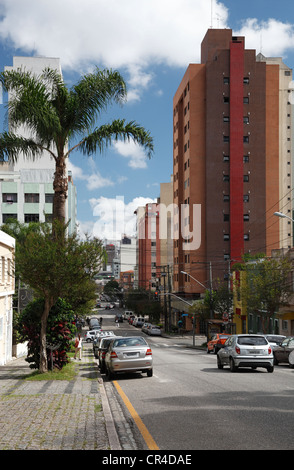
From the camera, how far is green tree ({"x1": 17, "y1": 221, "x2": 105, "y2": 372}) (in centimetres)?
1817

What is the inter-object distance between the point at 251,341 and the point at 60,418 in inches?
482

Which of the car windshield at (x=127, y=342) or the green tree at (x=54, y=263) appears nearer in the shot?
the green tree at (x=54, y=263)

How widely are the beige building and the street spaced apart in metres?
12.2

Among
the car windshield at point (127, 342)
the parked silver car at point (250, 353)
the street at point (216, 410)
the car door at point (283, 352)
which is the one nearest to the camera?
the street at point (216, 410)

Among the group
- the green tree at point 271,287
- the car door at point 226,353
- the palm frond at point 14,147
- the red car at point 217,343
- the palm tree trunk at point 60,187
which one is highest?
the palm frond at point 14,147

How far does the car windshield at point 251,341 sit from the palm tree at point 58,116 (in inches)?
317

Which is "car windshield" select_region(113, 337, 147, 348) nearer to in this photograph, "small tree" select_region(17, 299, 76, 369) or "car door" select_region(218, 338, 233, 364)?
"small tree" select_region(17, 299, 76, 369)

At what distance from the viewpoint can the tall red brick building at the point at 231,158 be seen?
259 feet

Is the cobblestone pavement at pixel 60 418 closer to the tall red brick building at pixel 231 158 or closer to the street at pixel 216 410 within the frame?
the street at pixel 216 410

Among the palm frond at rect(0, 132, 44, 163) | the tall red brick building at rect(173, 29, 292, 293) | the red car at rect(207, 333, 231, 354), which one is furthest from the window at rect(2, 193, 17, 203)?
the palm frond at rect(0, 132, 44, 163)

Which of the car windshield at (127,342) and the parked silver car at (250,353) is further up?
the car windshield at (127,342)

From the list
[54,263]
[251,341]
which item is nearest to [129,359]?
[54,263]

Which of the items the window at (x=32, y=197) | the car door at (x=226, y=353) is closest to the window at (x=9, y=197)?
the window at (x=32, y=197)
